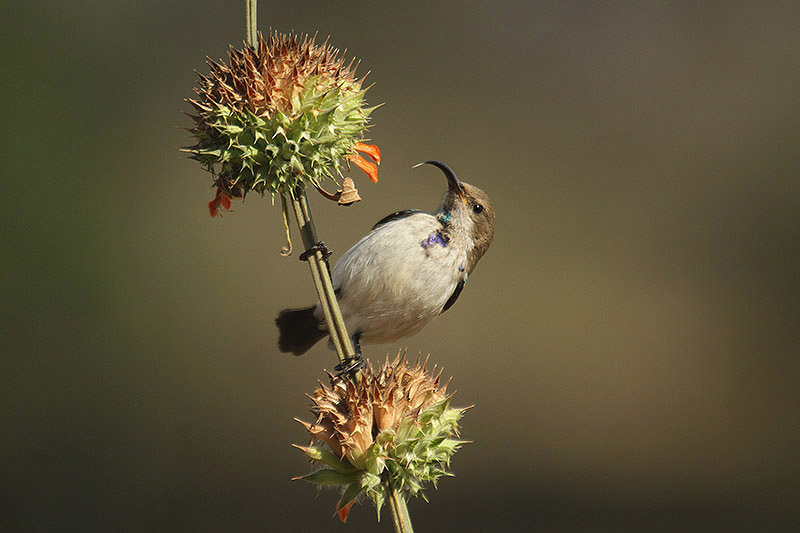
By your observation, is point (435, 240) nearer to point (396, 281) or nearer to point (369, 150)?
point (396, 281)

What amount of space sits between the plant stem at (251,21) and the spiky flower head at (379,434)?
0.59m

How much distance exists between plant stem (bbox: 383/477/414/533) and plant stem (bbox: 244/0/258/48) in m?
0.79

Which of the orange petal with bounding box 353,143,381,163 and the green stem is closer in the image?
the green stem

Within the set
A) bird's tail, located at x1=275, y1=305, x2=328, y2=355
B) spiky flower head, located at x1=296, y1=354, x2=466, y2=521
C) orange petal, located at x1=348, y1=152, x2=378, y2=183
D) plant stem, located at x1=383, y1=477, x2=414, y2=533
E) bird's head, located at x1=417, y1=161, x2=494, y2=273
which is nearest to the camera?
plant stem, located at x1=383, y1=477, x2=414, y2=533

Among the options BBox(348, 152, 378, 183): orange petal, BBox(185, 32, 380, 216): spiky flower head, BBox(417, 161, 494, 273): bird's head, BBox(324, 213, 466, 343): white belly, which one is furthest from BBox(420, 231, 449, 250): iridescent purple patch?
BBox(185, 32, 380, 216): spiky flower head

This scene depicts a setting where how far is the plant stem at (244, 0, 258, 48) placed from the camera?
1.20m

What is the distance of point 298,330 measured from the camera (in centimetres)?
266

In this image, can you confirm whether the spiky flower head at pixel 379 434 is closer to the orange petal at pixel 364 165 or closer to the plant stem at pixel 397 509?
the plant stem at pixel 397 509

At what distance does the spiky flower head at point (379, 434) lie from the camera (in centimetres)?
130

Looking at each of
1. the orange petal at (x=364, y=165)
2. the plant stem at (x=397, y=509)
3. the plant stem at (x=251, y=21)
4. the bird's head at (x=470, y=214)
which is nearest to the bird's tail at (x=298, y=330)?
the bird's head at (x=470, y=214)

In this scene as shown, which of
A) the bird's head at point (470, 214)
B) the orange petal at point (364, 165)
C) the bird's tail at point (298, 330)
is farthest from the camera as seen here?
the bird's head at point (470, 214)

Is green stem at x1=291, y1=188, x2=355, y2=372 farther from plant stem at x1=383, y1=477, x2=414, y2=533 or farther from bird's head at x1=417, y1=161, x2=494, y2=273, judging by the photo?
bird's head at x1=417, y1=161, x2=494, y2=273

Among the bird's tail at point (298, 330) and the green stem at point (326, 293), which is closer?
the green stem at point (326, 293)

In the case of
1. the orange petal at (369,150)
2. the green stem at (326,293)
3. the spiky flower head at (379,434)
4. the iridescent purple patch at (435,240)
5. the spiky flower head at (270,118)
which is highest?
the iridescent purple patch at (435,240)
